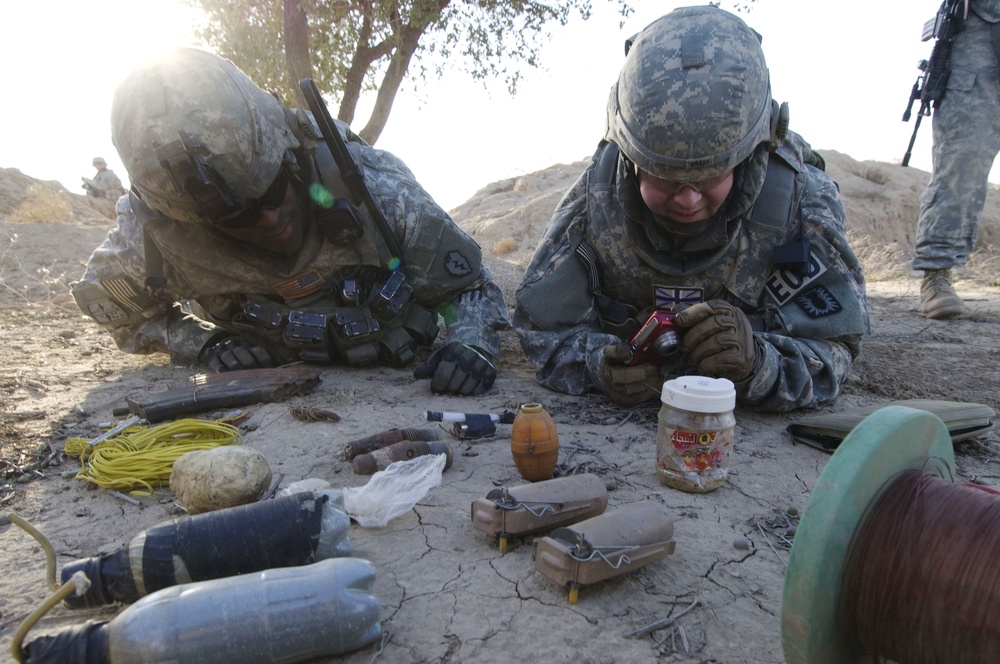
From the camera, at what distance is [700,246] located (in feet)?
9.98

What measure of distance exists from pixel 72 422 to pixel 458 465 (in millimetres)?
1935

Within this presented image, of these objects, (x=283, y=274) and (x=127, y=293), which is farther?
(x=127, y=293)

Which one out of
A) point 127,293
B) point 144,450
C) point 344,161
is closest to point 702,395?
point 144,450

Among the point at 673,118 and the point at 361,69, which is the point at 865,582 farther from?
the point at 361,69

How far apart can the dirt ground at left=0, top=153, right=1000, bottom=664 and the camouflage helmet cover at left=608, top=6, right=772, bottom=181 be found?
1.16 metres

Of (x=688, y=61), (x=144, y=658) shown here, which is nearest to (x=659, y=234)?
(x=688, y=61)

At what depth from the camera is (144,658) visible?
1.23 metres

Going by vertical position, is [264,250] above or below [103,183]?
below

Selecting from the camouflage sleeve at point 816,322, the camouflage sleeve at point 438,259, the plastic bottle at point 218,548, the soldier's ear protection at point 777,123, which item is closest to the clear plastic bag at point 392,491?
the plastic bottle at point 218,548

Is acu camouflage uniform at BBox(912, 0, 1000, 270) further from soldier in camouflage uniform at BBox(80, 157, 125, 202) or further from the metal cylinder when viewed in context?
soldier in camouflage uniform at BBox(80, 157, 125, 202)

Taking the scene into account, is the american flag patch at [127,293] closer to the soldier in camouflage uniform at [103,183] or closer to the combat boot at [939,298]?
the combat boot at [939,298]

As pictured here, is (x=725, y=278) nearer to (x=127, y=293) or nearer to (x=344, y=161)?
(x=344, y=161)

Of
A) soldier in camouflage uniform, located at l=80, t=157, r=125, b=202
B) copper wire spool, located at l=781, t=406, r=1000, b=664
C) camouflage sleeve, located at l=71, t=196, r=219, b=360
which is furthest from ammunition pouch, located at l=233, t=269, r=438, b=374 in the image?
soldier in camouflage uniform, located at l=80, t=157, r=125, b=202

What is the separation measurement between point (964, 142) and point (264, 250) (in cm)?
510
